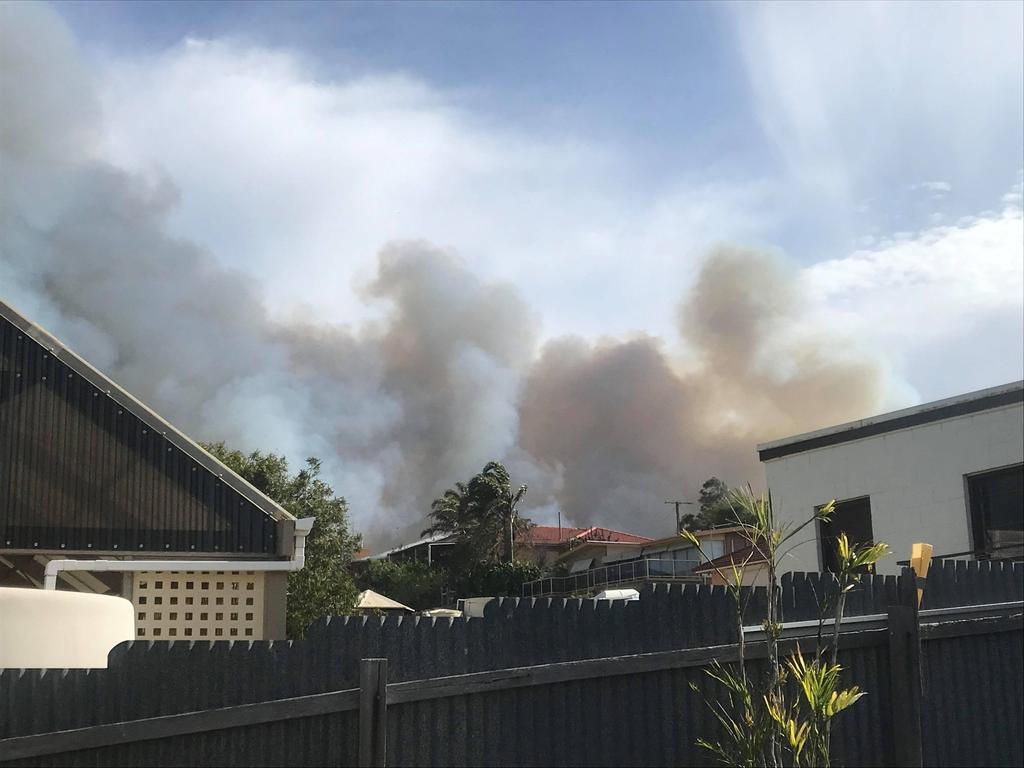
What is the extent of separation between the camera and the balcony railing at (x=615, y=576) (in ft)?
144

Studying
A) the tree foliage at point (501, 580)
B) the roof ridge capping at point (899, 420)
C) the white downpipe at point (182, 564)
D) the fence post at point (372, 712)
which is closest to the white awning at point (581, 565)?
the tree foliage at point (501, 580)

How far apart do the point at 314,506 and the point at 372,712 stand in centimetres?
4083

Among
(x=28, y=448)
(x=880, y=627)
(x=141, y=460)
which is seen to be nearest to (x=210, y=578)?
(x=141, y=460)

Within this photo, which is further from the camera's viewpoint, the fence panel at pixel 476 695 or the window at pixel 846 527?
the window at pixel 846 527

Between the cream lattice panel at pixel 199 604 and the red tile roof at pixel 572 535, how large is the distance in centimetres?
5157

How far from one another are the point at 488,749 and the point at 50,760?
2242mm

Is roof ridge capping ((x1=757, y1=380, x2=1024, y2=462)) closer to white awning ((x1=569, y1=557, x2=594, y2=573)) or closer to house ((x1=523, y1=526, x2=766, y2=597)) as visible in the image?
house ((x1=523, y1=526, x2=766, y2=597))

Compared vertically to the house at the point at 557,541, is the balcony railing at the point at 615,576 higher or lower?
lower

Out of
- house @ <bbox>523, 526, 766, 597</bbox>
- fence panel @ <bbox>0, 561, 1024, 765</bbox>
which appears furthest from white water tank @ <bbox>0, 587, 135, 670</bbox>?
house @ <bbox>523, 526, 766, 597</bbox>

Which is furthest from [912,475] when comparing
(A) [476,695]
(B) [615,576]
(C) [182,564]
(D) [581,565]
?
(D) [581,565]

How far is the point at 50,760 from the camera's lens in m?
5.46

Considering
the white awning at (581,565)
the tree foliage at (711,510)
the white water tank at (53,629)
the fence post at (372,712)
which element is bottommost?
the fence post at (372,712)

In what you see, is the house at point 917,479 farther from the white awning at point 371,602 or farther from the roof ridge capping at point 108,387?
the white awning at point 371,602

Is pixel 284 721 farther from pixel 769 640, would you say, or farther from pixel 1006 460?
pixel 1006 460
